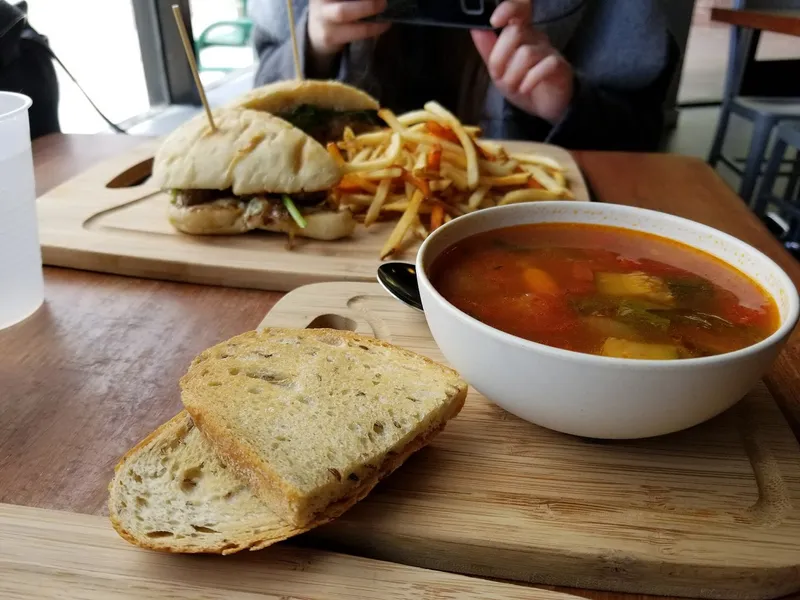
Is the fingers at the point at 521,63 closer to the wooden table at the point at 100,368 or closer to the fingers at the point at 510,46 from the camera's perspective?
the fingers at the point at 510,46

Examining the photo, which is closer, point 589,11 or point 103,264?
point 103,264

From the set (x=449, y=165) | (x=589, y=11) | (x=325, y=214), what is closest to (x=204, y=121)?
(x=325, y=214)

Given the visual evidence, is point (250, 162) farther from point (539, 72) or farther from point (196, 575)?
point (539, 72)

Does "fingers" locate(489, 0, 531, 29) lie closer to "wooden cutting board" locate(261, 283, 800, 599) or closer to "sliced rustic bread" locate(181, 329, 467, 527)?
"sliced rustic bread" locate(181, 329, 467, 527)

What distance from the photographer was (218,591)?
860 mm

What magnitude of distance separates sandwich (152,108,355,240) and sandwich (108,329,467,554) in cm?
80

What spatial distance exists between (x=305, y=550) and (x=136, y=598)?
0.22 m

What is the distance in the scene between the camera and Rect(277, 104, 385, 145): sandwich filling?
2555 mm

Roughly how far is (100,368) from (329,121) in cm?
158

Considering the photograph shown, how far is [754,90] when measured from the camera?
5359 millimetres

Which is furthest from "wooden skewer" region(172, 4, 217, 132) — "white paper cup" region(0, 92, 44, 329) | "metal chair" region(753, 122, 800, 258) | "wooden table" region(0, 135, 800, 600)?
"metal chair" region(753, 122, 800, 258)

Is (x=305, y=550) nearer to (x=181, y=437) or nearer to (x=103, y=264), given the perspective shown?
(x=181, y=437)

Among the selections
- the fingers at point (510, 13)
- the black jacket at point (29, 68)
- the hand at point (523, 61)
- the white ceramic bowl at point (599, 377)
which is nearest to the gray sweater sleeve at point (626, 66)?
the hand at point (523, 61)

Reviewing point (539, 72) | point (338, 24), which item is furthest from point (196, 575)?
point (338, 24)
